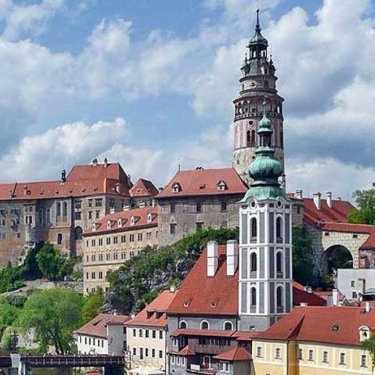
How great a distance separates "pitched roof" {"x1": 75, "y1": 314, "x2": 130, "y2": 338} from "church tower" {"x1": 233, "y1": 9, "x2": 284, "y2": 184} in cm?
1910

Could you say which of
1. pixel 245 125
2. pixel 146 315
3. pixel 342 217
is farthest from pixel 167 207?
pixel 146 315

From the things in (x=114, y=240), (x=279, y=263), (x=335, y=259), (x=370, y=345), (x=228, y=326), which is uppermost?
(x=114, y=240)

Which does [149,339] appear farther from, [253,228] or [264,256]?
[264,256]

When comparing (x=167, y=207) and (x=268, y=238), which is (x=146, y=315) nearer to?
(x=268, y=238)

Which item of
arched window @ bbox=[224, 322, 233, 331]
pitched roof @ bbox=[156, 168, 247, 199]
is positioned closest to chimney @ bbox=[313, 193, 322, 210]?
pitched roof @ bbox=[156, 168, 247, 199]

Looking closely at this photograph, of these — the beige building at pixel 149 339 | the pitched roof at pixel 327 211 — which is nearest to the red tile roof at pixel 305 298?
the beige building at pixel 149 339

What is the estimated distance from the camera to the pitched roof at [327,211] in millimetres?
80812

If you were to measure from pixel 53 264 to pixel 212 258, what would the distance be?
163 ft

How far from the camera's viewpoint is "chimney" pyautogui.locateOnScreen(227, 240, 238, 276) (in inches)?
2084

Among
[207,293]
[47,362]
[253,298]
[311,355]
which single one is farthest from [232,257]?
[47,362]

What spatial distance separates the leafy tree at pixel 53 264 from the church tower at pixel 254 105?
2452cm

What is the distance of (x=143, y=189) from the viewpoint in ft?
333

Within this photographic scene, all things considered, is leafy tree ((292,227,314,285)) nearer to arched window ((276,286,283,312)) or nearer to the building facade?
the building facade

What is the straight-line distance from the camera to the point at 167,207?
82.2 metres
